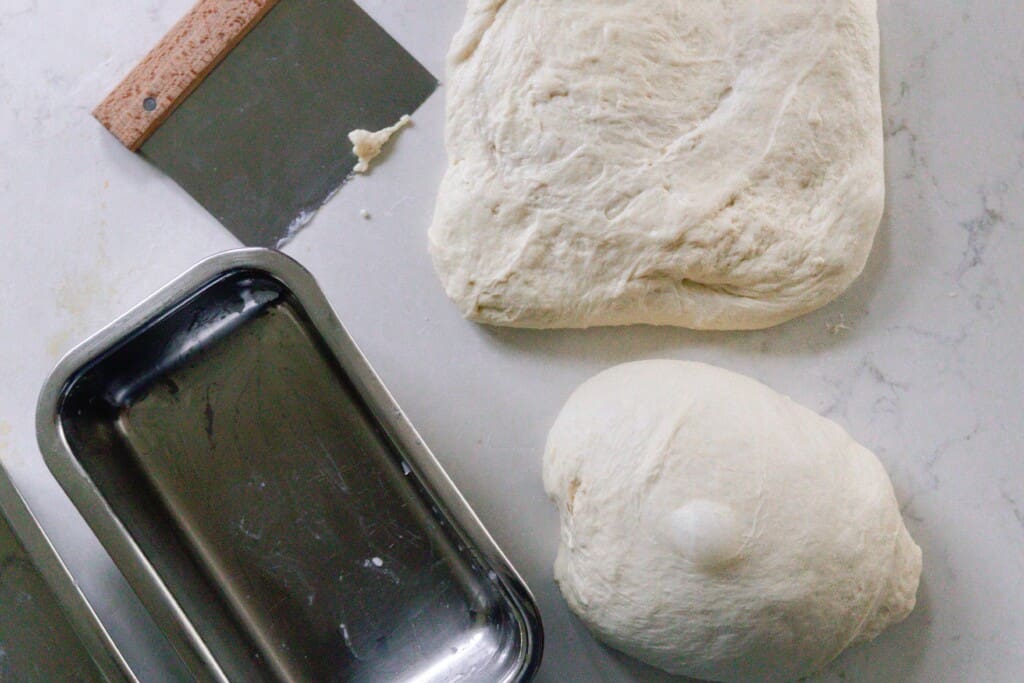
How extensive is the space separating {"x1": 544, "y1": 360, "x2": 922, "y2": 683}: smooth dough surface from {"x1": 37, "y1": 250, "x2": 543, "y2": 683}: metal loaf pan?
0.18m

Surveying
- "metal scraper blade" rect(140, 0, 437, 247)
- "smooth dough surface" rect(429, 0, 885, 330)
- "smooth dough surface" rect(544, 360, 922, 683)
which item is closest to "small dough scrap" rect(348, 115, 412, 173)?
"metal scraper blade" rect(140, 0, 437, 247)

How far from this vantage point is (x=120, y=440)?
1.16 metres

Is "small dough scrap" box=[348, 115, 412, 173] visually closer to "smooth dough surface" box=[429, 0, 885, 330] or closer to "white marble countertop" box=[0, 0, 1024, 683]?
"white marble countertop" box=[0, 0, 1024, 683]

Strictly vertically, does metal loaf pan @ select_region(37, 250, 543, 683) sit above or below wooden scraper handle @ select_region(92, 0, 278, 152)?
below

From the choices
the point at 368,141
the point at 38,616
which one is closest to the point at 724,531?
the point at 368,141

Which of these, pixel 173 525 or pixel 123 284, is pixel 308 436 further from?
pixel 123 284

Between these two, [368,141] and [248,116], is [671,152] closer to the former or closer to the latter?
[368,141]

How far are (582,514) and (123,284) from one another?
2.79 ft

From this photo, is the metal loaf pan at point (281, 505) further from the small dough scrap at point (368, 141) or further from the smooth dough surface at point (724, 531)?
the small dough scrap at point (368, 141)

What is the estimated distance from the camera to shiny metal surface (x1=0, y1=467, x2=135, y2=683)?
1.02 metres

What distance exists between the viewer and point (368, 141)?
50.1 inches

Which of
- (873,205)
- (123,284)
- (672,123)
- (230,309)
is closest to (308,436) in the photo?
(230,309)

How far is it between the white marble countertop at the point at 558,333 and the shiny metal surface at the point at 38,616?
0.18 metres

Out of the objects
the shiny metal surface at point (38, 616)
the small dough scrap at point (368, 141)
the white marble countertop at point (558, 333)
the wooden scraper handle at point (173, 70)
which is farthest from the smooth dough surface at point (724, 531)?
the wooden scraper handle at point (173, 70)
